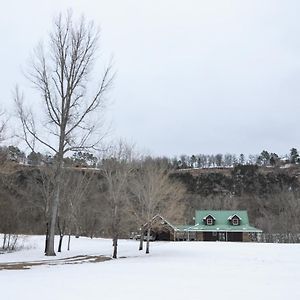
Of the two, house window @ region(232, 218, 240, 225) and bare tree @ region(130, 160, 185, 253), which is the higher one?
house window @ region(232, 218, 240, 225)

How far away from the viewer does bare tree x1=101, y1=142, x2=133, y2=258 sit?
2890 centimetres

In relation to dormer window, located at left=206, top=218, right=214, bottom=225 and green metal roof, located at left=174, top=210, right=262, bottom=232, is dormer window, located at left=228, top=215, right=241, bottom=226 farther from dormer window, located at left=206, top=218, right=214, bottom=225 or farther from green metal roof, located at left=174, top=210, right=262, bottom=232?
dormer window, located at left=206, top=218, right=214, bottom=225

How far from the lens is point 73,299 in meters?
9.74

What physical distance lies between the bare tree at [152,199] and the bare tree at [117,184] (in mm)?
1560

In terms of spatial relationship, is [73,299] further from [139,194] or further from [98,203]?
[98,203]

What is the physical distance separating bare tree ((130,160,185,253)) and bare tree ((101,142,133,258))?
5.12 ft

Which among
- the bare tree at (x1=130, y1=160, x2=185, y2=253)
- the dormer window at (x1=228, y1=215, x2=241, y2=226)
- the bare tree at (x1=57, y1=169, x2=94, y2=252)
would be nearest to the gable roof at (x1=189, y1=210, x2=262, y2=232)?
the dormer window at (x1=228, y1=215, x2=241, y2=226)

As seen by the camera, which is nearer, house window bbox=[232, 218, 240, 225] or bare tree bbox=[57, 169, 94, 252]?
bare tree bbox=[57, 169, 94, 252]

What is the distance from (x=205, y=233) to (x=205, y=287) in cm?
6506

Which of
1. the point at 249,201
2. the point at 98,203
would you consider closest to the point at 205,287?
the point at 98,203

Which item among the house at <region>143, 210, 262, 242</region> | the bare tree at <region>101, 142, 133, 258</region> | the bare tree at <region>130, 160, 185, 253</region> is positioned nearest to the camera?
the bare tree at <region>101, 142, 133, 258</region>

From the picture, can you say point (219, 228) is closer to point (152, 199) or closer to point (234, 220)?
point (234, 220)

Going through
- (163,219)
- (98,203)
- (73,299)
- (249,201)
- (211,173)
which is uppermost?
(211,173)

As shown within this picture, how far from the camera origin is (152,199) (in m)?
35.5
